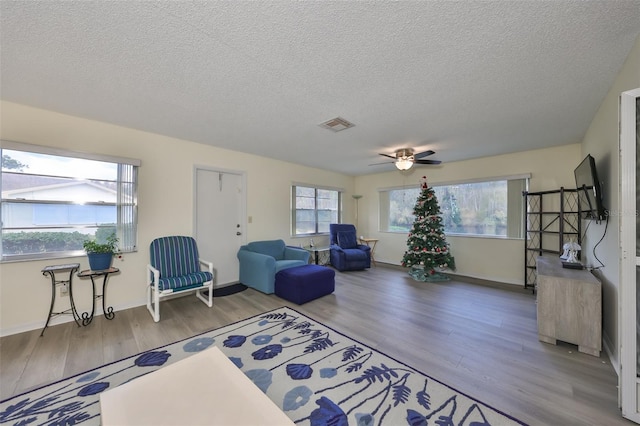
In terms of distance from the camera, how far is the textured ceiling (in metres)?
1.43

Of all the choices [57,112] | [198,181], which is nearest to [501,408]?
[198,181]

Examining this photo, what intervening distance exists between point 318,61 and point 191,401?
94.8 inches

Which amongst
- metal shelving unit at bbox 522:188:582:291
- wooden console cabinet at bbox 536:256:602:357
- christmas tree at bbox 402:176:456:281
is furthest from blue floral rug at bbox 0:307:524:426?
metal shelving unit at bbox 522:188:582:291

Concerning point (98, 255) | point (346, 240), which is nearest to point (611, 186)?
point (346, 240)

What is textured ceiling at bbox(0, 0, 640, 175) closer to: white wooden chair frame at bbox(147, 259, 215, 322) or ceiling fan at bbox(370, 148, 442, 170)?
ceiling fan at bbox(370, 148, 442, 170)

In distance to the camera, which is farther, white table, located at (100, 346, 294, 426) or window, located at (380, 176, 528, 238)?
window, located at (380, 176, 528, 238)

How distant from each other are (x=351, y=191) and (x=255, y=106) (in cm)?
479

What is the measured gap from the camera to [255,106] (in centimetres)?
264

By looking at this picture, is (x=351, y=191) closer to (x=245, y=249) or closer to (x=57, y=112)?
(x=245, y=249)

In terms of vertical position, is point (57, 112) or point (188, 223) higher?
point (57, 112)

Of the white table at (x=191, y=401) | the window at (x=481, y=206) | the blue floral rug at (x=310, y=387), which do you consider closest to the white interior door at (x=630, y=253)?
the blue floral rug at (x=310, y=387)

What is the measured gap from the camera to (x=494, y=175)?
4734mm

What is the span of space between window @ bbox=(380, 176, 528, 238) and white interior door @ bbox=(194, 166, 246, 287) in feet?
13.4

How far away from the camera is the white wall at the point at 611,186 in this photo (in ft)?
6.36
